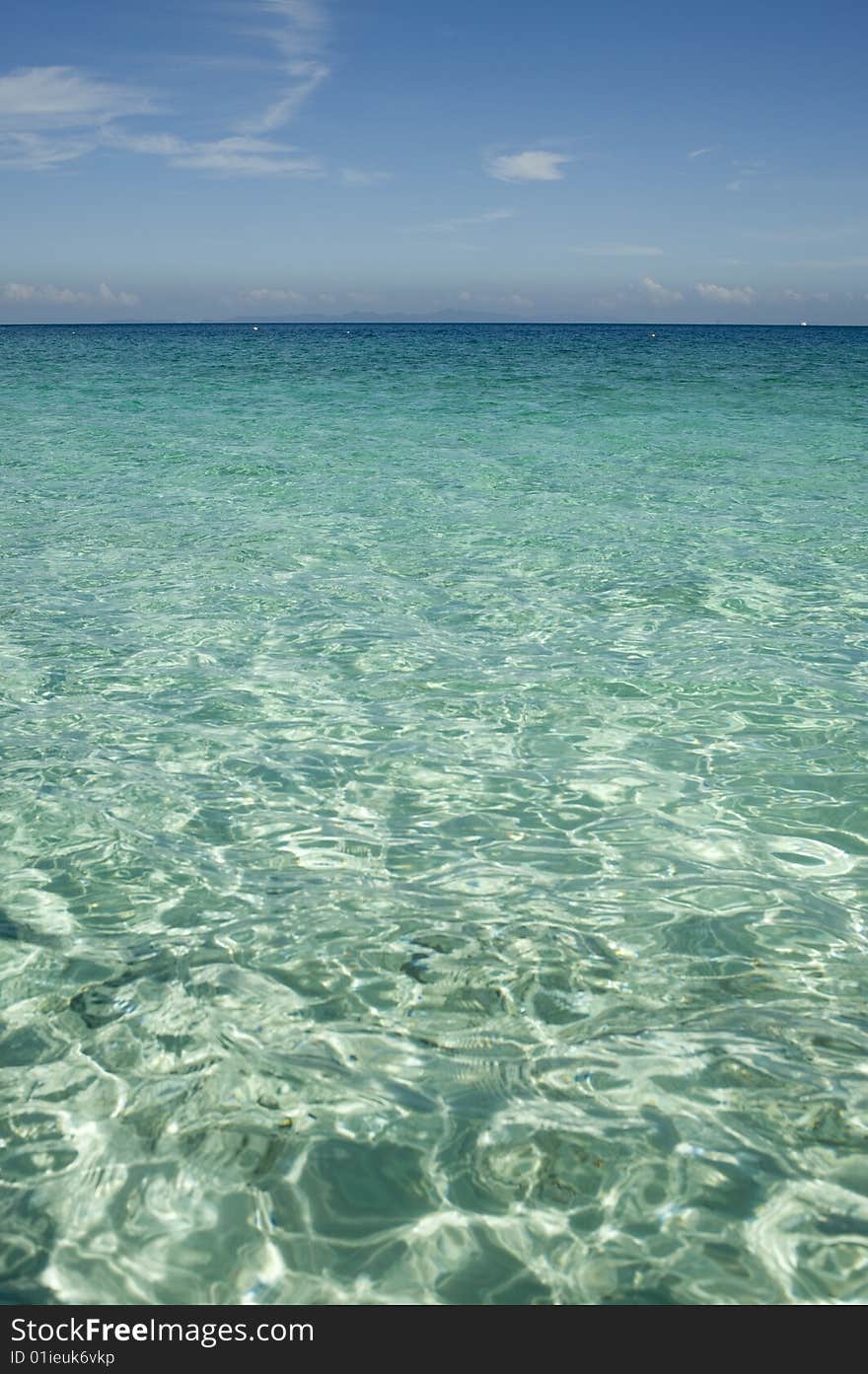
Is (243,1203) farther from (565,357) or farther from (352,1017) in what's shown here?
(565,357)

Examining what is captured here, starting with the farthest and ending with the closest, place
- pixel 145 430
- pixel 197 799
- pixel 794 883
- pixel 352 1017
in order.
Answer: pixel 145 430
pixel 197 799
pixel 794 883
pixel 352 1017

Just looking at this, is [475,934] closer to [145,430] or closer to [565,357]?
[145,430]

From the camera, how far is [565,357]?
64.6m

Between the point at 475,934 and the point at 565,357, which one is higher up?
the point at 565,357

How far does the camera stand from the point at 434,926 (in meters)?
4.67

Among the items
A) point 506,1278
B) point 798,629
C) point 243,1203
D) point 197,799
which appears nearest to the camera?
point 506,1278

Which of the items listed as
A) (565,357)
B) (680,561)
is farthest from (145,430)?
(565,357)

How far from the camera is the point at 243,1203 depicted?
3.20 metres

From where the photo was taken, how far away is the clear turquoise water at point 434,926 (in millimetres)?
3135

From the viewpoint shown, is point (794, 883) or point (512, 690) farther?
point (512, 690)

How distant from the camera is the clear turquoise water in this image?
313 centimetres

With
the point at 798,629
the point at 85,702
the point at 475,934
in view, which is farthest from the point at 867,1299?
the point at 798,629

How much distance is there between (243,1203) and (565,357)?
215 ft
